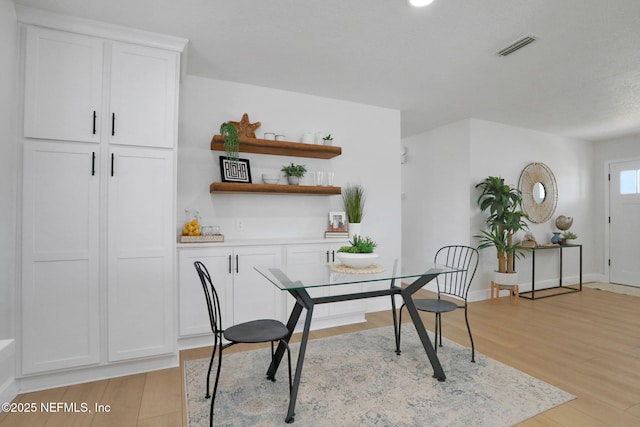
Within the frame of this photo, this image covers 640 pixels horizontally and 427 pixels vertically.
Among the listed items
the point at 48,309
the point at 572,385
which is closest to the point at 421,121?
the point at 572,385

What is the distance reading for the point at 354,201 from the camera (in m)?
3.91

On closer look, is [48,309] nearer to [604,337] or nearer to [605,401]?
[605,401]

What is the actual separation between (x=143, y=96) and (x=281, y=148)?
132 cm

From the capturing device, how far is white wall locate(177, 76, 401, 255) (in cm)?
332

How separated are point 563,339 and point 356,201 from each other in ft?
8.08

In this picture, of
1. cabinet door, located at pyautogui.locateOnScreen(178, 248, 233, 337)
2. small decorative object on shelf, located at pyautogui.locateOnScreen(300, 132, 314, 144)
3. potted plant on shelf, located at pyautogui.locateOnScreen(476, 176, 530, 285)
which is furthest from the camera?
potted plant on shelf, located at pyautogui.locateOnScreen(476, 176, 530, 285)

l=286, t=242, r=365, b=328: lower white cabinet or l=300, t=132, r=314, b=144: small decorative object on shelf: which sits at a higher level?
l=300, t=132, r=314, b=144: small decorative object on shelf

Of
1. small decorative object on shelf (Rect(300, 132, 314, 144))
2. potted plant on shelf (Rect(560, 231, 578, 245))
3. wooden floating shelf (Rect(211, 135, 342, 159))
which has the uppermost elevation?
small decorative object on shelf (Rect(300, 132, 314, 144))

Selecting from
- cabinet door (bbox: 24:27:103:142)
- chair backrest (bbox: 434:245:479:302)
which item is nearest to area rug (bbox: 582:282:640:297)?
chair backrest (bbox: 434:245:479:302)

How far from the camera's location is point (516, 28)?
98.3 inches

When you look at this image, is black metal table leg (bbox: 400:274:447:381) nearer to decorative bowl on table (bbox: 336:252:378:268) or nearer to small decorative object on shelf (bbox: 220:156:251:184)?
decorative bowl on table (bbox: 336:252:378:268)

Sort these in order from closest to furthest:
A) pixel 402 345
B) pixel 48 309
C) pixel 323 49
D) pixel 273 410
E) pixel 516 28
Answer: pixel 273 410 < pixel 48 309 < pixel 516 28 < pixel 323 49 < pixel 402 345

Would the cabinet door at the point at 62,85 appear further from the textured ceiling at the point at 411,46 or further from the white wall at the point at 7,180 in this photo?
the textured ceiling at the point at 411,46

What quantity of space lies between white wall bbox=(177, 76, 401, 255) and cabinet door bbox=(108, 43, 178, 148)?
649 millimetres
